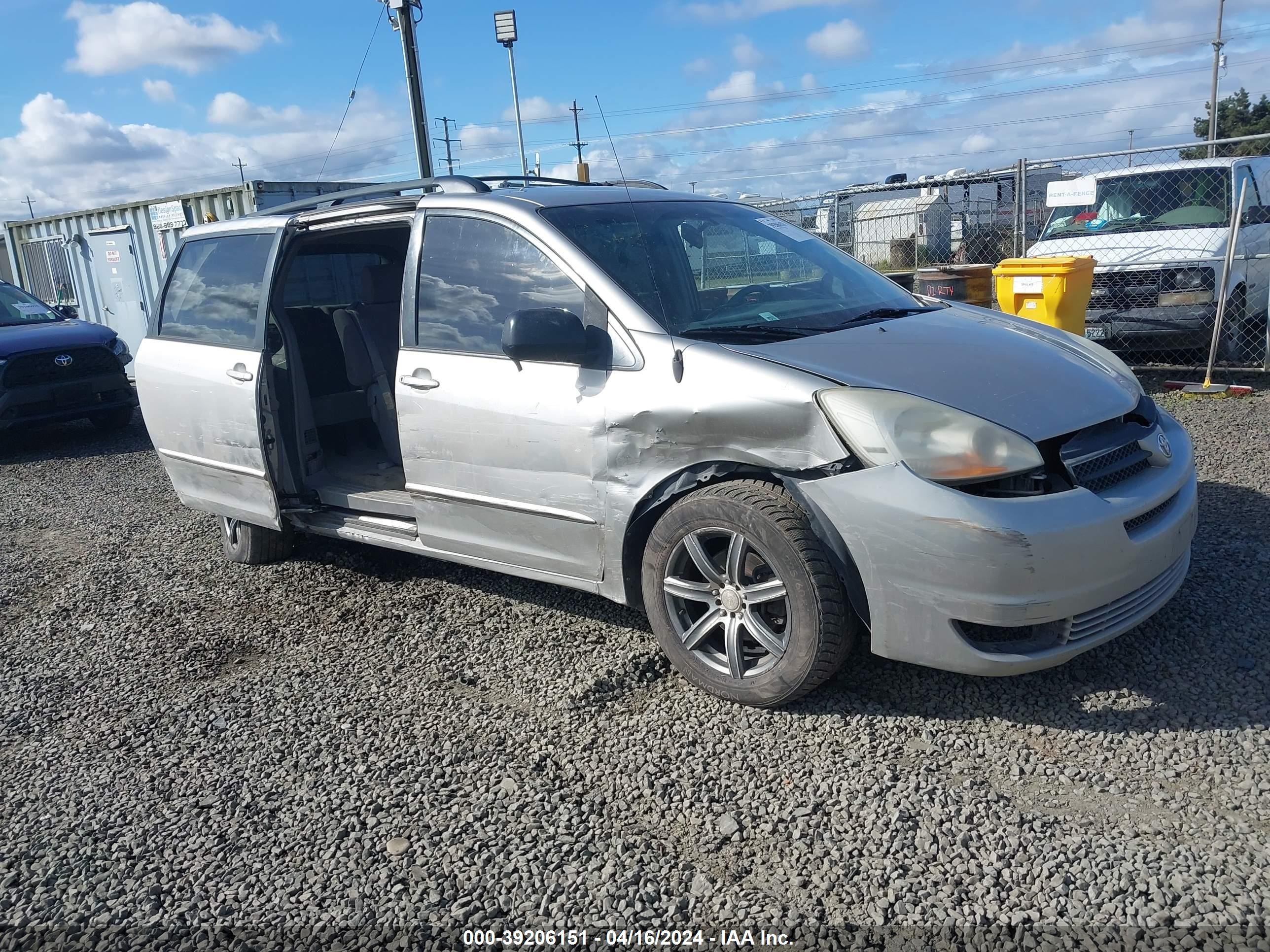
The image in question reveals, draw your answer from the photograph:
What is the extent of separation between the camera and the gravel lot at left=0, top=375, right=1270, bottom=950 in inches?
95.7

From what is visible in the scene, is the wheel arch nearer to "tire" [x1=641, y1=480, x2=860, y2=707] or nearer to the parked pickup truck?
"tire" [x1=641, y1=480, x2=860, y2=707]

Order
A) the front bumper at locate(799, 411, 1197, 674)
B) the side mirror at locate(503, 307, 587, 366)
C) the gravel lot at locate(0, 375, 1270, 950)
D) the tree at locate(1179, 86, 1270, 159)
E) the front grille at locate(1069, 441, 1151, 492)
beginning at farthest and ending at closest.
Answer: the tree at locate(1179, 86, 1270, 159) → the side mirror at locate(503, 307, 587, 366) → the front grille at locate(1069, 441, 1151, 492) → the front bumper at locate(799, 411, 1197, 674) → the gravel lot at locate(0, 375, 1270, 950)

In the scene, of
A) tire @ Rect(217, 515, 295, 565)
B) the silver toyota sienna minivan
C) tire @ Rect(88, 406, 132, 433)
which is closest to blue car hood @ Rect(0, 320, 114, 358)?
tire @ Rect(88, 406, 132, 433)

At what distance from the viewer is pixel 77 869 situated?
2.78m

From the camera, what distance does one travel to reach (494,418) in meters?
3.78

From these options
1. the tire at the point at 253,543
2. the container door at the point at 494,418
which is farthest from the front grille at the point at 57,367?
the container door at the point at 494,418

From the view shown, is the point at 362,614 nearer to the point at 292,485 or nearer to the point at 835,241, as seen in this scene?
the point at 292,485

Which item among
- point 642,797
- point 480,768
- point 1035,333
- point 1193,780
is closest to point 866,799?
point 642,797

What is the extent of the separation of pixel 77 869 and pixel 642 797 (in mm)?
1659

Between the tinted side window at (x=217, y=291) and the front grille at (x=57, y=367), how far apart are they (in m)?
5.02

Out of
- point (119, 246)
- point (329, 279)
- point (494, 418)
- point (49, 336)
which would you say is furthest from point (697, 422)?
point (119, 246)

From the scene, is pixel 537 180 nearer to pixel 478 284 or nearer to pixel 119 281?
pixel 478 284

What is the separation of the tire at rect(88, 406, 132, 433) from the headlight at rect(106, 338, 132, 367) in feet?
1.58

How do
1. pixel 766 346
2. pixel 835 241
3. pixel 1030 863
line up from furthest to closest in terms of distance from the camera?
pixel 835 241, pixel 766 346, pixel 1030 863
